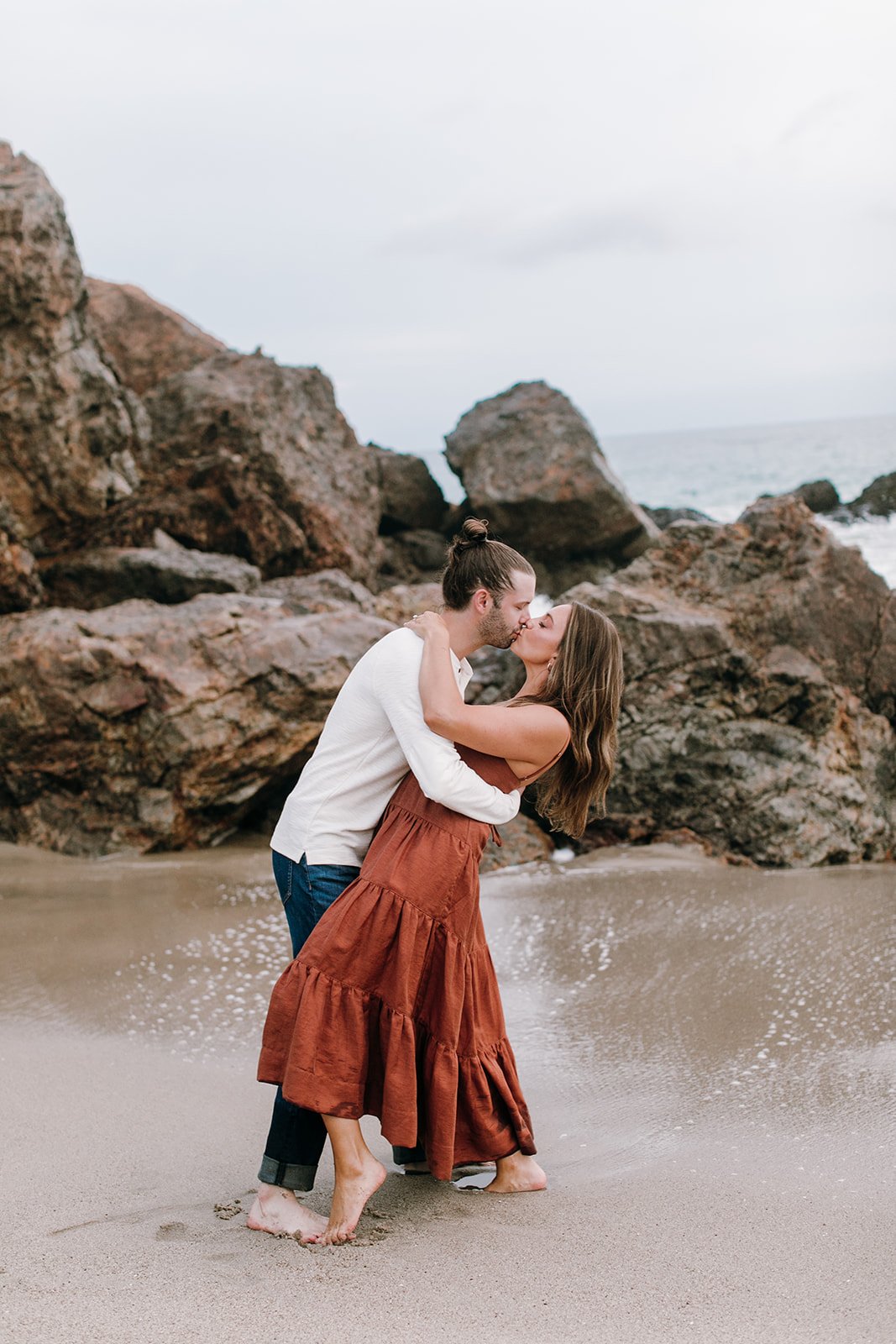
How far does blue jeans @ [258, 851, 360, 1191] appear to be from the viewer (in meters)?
2.94

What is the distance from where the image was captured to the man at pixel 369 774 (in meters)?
2.97

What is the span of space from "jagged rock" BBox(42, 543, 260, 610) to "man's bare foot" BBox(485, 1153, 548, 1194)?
5.33 metres

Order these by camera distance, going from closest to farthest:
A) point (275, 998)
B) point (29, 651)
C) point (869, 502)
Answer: point (275, 998)
point (29, 651)
point (869, 502)

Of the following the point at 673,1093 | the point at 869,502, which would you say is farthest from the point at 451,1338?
the point at 869,502

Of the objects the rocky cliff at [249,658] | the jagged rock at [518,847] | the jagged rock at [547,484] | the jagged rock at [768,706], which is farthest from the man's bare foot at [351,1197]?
the jagged rock at [547,484]

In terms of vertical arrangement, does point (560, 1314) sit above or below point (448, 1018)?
below

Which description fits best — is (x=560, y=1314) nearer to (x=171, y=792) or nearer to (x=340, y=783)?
(x=340, y=783)

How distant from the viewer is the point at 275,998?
3.00 metres

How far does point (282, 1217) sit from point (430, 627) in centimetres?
149

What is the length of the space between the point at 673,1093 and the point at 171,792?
3.15 metres

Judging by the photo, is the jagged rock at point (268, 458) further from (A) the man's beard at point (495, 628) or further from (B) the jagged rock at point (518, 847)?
(A) the man's beard at point (495, 628)

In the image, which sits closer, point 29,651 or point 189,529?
point 29,651

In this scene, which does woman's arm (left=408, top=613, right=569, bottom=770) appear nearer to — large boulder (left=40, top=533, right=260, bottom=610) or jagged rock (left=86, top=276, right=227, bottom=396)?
large boulder (left=40, top=533, right=260, bottom=610)

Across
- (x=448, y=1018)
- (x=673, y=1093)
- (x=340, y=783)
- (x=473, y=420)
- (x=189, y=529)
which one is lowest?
(x=673, y=1093)
